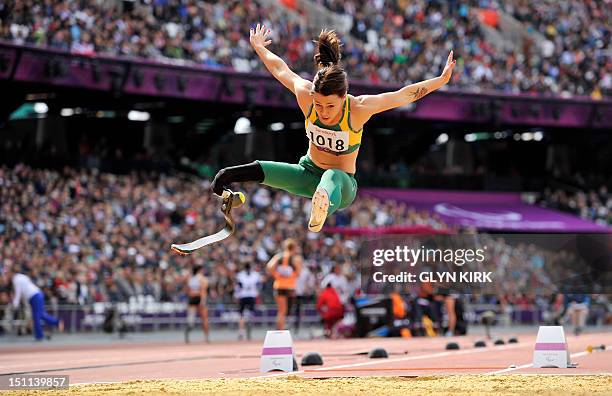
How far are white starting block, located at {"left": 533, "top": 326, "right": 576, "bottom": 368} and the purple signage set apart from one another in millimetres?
27122

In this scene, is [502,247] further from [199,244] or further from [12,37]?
[199,244]

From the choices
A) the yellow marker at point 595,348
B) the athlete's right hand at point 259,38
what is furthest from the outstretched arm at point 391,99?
the yellow marker at point 595,348

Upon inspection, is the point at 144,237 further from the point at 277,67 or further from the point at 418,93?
the point at 418,93

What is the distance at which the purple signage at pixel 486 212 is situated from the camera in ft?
132

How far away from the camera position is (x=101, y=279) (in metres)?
25.7

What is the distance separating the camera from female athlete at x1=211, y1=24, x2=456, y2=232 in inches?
391

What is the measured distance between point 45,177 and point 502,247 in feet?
42.6

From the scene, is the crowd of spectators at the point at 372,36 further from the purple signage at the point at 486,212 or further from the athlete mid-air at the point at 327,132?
the athlete mid-air at the point at 327,132

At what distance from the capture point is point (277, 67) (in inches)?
429

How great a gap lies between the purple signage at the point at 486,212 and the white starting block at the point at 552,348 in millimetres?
27122

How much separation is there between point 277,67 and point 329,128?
3.70 ft

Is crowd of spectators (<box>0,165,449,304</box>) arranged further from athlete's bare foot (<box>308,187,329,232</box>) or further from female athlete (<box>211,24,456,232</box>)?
athlete's bare foot (<box>308,187,329,232</box>)

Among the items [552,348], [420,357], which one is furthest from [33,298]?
[552,348]

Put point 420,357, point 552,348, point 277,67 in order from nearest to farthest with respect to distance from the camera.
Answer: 1. point 277,67
2. point 552,348
3. point 420,357
